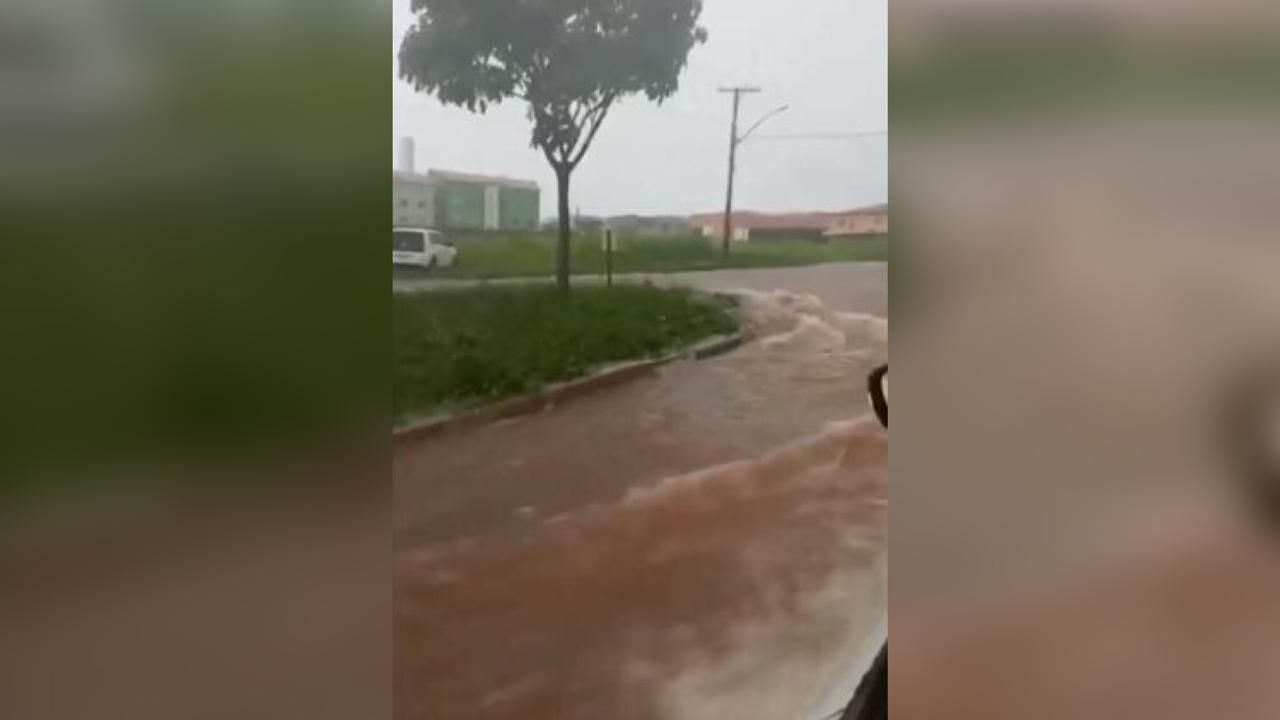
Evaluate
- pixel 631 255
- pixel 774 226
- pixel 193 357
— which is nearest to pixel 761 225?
pixel 774 226

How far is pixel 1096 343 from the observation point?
976mm

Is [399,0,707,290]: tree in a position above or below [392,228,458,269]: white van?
above

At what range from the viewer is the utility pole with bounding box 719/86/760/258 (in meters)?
1.01

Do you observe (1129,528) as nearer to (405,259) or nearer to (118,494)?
(405,259)

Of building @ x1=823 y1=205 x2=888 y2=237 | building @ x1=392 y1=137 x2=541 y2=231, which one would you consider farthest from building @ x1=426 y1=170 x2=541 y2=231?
building @ x1=823 y1=205 x2=888 y2=237

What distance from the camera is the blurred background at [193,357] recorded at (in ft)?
3.11

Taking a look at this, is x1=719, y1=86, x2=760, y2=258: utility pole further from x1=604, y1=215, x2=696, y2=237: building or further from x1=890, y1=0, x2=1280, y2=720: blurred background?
x1=890, y1=0, x2=1280, y2=720: blurred background

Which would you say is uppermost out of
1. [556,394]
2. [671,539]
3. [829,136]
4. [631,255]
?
[829,136]

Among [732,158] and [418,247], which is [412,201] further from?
[732,158]

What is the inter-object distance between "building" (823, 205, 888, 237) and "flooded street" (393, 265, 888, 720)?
38 millimetres

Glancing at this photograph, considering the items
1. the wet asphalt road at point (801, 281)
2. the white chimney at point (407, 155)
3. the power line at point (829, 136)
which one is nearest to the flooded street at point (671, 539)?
the wet asphalt road at point (801, 281)

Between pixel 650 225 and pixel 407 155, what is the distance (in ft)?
0.70

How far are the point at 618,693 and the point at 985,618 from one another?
317mm

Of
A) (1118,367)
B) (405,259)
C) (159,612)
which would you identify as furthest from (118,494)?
(1118,367)
